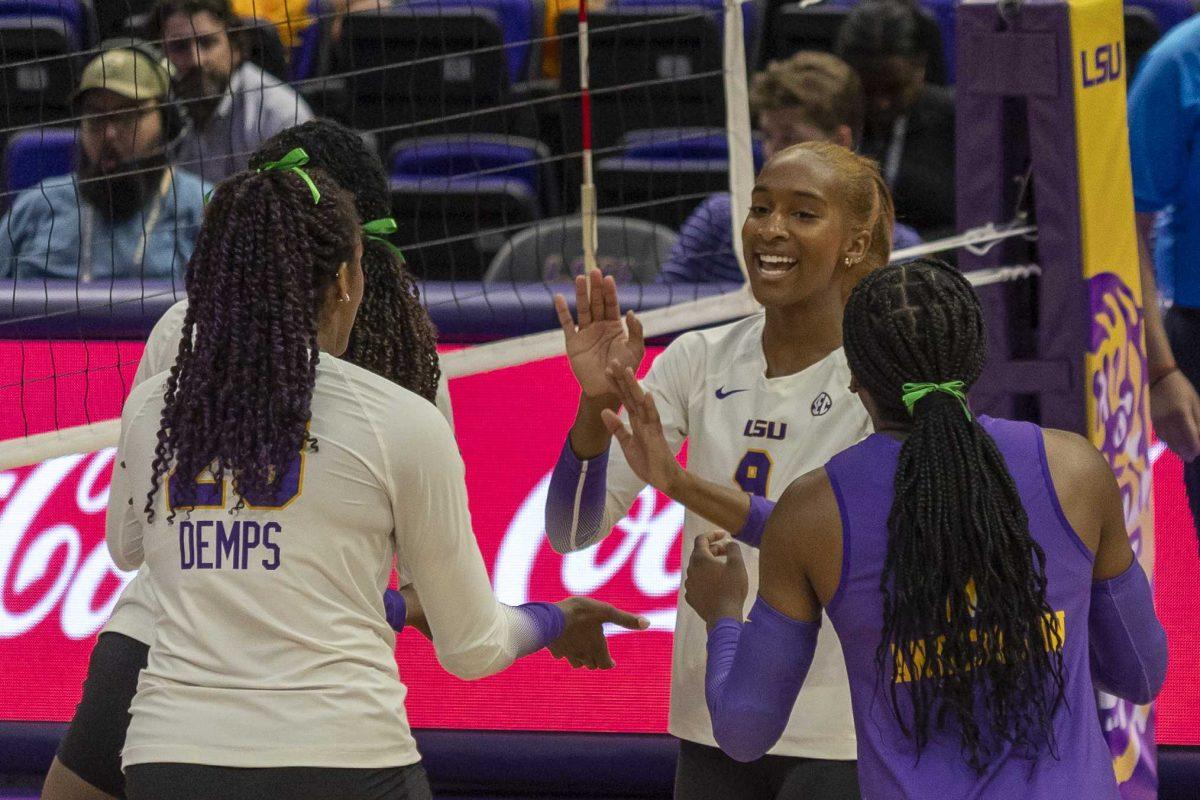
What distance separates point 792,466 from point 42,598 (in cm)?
224

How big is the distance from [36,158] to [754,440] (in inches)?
167

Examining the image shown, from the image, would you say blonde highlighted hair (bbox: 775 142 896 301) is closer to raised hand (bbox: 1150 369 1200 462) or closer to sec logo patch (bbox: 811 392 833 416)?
sec logo patch (bbox: 811 392 833 416)

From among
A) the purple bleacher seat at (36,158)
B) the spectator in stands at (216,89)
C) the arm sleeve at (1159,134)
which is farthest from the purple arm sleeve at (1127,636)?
the purple bleacher seat at (36,158)

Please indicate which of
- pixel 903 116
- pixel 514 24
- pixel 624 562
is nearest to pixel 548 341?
pixel 624 562

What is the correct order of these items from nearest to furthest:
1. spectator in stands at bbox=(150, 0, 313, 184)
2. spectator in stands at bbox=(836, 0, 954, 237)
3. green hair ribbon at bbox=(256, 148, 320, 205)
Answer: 1. green hair ribbon at bbox=(256, 148, 320, 205)
2. spectator in stands at bbox=(150, 0, 313, 184)
3. spectator in stands at bbox=(836, 0, 954, 237)

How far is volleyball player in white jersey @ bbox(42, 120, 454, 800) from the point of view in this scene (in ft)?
9.20

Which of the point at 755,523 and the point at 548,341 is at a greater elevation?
the point at 548,341

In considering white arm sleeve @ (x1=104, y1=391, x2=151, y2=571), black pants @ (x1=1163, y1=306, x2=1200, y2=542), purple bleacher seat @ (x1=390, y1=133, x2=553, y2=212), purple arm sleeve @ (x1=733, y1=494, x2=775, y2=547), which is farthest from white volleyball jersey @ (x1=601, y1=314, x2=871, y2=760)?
purple bleacher seat @ (x1=390, y1=133, x2=553, y2=212)

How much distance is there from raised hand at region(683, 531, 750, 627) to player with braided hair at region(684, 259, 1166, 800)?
0.69ft

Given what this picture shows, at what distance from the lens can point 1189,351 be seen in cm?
396

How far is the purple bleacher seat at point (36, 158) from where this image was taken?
6332 mm

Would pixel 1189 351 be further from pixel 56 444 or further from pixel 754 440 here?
pixel 56 444

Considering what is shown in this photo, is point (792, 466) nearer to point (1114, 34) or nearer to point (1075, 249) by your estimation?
point (1075, 249)

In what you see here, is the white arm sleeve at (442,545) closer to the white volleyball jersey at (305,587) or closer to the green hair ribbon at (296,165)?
the white volleyball jersey at (305,587)
